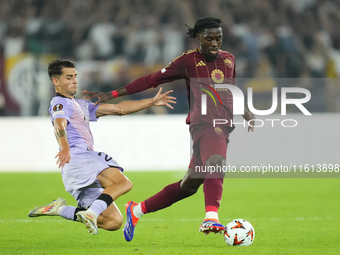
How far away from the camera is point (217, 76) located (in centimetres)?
525

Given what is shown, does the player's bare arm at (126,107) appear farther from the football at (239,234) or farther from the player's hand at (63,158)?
the football at (239,234)

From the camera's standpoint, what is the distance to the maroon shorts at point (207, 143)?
16.1 feet

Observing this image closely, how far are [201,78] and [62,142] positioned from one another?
1454 mm

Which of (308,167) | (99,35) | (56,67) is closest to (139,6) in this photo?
(99,35)

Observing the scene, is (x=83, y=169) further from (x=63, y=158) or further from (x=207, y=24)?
(x=207, y=24)

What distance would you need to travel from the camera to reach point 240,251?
449 centimetres

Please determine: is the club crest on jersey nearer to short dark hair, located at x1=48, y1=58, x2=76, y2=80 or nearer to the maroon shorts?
the maroon shorts

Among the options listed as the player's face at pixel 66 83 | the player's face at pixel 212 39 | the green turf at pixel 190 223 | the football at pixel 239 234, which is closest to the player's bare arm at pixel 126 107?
the player's face at pixel 66 83

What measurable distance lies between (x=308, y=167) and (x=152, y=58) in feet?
16.4

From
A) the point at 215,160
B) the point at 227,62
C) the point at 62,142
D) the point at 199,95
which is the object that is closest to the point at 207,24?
the point at 227,62

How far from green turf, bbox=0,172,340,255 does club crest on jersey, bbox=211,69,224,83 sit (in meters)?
1.51

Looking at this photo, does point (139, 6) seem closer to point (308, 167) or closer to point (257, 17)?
point (257, 17)

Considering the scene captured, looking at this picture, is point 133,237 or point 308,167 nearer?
point 133,237

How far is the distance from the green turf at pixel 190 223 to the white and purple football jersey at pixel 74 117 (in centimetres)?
94
